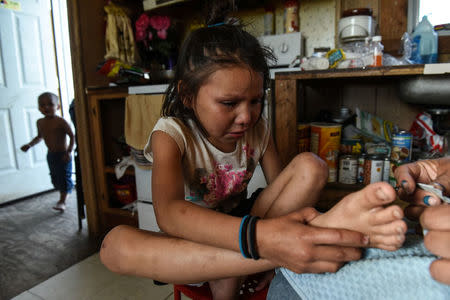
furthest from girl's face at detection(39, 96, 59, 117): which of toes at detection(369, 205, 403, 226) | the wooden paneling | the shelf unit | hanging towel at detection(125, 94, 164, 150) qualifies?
toes at detection(369, 205, 403, 226)

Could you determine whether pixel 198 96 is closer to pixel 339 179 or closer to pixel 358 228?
pixel 358 228

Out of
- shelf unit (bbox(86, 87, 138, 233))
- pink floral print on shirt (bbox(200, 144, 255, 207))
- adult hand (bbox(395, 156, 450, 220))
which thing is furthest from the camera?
shelf unit (bbox(86, 87, 138, 233))

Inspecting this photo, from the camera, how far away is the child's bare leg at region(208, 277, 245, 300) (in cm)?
61

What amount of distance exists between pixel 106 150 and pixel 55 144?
893 mm

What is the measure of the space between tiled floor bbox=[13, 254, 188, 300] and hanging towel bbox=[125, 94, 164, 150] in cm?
60

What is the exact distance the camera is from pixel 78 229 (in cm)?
185

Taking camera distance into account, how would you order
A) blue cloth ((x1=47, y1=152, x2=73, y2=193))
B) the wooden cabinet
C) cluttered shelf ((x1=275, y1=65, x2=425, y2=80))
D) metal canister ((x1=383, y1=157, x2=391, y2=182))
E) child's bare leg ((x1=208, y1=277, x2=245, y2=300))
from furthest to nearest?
blue cloth ((x1=47, y1=152, x2=73, y2=193))
metal canister ((x1=383, y1=157, x2=391, y2=182))
the wooden cabinet
cluttered shelf ((x1=275, y1=65, x2=425, y2=80))
child's bare leg ((x1=208, y1=277, x2=245, y2=300))

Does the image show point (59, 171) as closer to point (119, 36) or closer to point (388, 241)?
point (119, 36)

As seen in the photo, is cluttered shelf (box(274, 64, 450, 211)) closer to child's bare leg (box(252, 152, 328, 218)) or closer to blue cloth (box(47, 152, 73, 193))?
child's bare leg (box(252, 152, 328, 218))

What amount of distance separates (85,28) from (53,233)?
1200 millimetres

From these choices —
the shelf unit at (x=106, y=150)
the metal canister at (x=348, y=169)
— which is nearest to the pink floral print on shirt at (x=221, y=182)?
the metal canister at (x=348, y=169)

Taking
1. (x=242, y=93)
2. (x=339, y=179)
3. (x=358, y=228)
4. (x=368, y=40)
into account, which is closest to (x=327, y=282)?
(x=358, y=228)

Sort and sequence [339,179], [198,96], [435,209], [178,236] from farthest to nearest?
[339,179] → [198,96] → [178,236] → [435,209]

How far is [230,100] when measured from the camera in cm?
65
